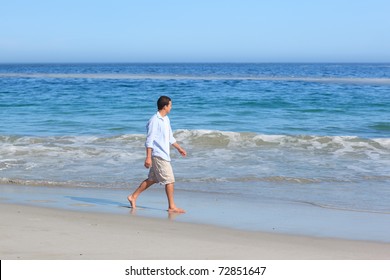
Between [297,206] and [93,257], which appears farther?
[297,206]

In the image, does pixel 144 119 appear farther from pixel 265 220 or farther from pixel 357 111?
pixel 265 220

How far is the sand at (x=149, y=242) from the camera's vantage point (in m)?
5.39

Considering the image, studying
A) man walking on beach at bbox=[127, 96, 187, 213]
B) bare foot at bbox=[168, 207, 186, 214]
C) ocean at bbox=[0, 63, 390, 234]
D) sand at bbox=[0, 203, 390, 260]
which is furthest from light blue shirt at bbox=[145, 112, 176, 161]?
ocean at bbox=[0, 63, 390, 234]

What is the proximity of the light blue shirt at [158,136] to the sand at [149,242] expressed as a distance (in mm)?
930

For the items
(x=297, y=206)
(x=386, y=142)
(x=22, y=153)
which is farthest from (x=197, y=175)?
(x=386, y=142)

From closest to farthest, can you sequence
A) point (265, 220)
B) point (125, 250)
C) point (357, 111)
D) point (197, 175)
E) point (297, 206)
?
1. point (125, 250)
2. point (265, 220)
3. point (297, 206)
4. point (197, 175)
5. point (357, 111)

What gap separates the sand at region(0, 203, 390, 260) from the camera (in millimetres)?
5391

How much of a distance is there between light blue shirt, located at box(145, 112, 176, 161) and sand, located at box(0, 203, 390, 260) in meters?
0.93

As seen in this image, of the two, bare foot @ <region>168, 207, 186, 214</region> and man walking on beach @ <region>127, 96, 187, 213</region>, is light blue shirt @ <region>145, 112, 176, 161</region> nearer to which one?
man walking on beach @ <region>127, 96, 187, 213</region>

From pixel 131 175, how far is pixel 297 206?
327 cm

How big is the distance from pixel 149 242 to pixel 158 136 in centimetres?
198

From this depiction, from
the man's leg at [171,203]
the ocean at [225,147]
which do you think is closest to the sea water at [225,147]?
the ocean at [225,147]

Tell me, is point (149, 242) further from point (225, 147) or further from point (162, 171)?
point (225, 147)
